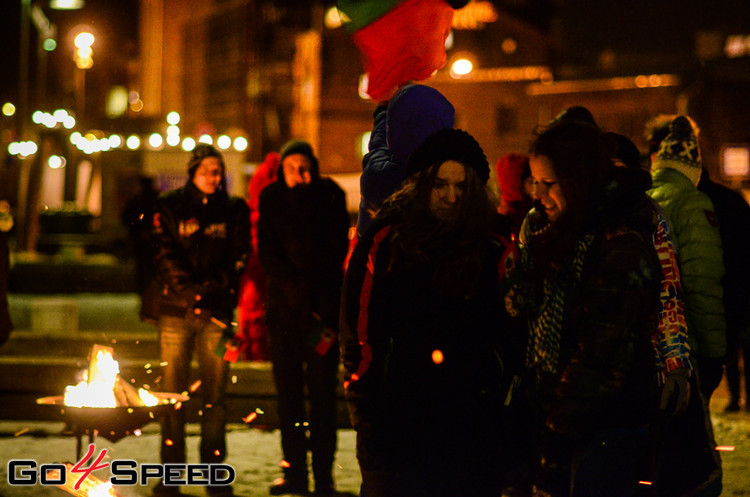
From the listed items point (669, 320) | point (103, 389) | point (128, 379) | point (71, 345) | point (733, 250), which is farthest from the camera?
point (71, 345)

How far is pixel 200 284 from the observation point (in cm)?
598

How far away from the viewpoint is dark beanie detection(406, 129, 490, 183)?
3182 mm

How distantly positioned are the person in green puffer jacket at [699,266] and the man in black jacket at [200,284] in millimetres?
2817

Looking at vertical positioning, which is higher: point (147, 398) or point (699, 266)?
point (699, 266)

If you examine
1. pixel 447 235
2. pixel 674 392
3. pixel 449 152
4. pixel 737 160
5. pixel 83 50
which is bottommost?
pixel 674 392

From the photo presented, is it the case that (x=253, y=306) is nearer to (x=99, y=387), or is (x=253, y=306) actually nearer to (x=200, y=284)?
(x=200, y=284)

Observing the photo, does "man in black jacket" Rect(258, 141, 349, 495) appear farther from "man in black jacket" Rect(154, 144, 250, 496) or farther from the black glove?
the black glove

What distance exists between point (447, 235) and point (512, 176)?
2.85 m

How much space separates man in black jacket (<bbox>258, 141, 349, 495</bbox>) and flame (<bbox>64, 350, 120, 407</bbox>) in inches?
41.9

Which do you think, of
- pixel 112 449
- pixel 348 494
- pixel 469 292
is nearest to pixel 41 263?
pixel 112 449

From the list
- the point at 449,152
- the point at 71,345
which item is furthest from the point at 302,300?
the point at 71,345

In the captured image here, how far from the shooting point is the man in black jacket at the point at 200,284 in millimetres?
5941

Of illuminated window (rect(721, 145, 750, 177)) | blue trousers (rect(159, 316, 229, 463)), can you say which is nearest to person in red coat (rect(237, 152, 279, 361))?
blue trousers (rect(159, 316, 229, 463))

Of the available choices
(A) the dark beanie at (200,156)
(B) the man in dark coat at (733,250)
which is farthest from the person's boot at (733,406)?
(A) the dark beanie at (200,156)
